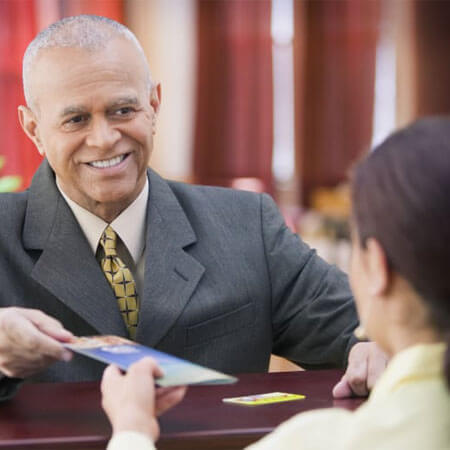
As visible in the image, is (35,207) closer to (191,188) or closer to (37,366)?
(191,188)

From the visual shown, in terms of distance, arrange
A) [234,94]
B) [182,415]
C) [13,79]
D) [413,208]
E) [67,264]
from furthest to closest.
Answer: [234,94]
[13,79]
[67,264]
[182,415]
[413,208]

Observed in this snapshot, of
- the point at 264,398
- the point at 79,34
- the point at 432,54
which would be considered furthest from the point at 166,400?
the point at 432,54

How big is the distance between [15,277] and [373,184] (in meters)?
1.11

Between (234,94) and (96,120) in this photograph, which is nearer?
(96,120)

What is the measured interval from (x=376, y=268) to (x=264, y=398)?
496 mm

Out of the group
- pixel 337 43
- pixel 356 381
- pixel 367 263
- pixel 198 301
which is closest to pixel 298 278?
pixel 198 301

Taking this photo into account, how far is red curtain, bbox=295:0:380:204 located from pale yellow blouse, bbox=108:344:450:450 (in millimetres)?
8071

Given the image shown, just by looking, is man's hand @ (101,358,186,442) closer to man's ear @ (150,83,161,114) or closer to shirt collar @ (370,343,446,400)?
shirt collar @ (370,343,446,400)

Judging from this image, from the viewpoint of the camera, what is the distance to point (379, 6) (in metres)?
9.18

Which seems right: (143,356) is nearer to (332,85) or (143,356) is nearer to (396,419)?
(396,419)

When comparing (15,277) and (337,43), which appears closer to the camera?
(15,277)

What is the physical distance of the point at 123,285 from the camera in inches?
77.4

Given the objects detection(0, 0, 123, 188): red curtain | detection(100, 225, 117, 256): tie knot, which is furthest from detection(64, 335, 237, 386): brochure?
detection(0, 0, 123, 188): red curtain

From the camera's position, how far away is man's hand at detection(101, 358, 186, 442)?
122cm
